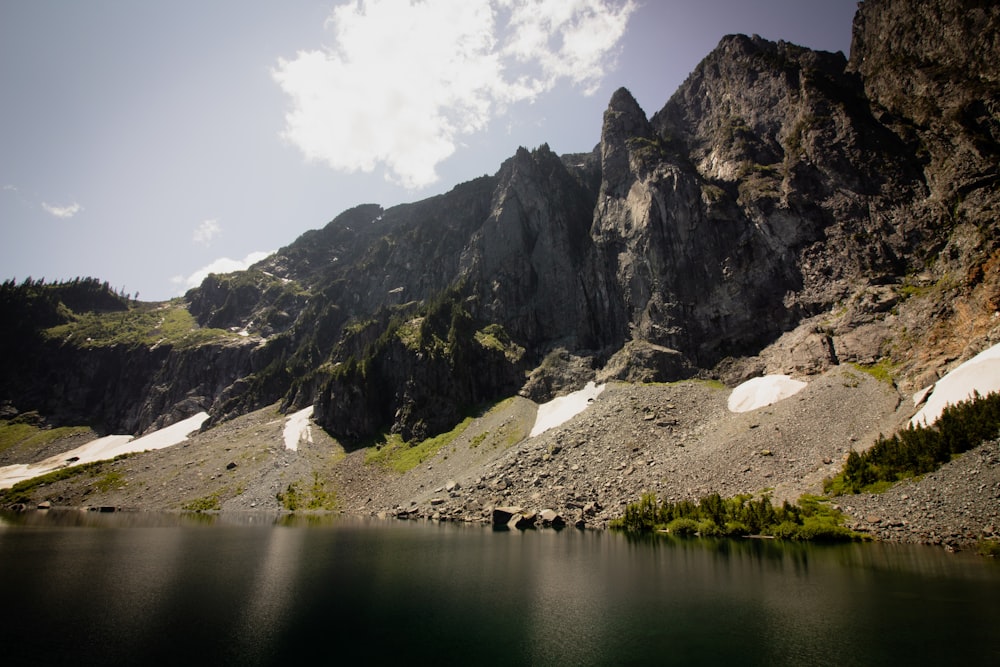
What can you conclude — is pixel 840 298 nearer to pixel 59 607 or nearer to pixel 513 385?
pixel 513 385

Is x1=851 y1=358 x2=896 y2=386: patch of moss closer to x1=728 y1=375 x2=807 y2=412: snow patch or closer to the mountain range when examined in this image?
the mountain range

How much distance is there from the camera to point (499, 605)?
77.7 ft

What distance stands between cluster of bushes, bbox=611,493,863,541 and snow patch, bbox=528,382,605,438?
31.2 metres

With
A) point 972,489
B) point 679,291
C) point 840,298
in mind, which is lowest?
point 972,489

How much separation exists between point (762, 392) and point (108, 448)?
16083 cm

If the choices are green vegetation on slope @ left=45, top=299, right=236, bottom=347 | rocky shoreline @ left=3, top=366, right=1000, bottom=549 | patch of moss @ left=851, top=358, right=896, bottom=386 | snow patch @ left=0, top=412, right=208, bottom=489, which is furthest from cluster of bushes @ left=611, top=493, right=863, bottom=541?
green vegetation on slope @ left=45, top=299, right=236, bottom=347

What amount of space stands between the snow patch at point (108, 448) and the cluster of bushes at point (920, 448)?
138 m

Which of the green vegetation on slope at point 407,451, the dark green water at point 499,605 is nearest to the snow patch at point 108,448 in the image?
the green vegetation on slope at point 407,451

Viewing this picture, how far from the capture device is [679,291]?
94.1 metres

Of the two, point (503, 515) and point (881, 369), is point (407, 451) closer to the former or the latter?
point (503, 515)

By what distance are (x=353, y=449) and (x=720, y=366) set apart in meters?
73.2

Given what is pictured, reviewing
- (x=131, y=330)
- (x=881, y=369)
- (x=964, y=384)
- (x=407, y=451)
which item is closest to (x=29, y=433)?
(x=131, y=330)

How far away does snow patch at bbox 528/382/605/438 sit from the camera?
84.0 meters

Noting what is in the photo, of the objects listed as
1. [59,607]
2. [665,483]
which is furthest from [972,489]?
[59,607]
